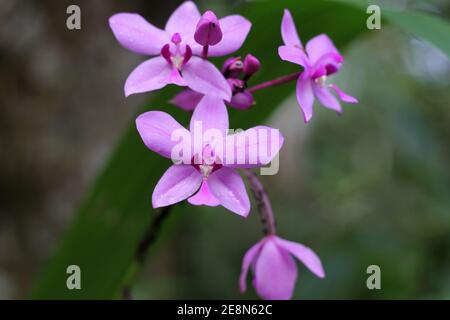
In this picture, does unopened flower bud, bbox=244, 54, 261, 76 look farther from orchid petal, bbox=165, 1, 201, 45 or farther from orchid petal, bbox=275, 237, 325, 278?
orchid petal, bbox=275, 237, 325, 278

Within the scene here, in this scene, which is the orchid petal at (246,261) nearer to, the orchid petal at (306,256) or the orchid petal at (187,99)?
the orchid petal at (306,256)

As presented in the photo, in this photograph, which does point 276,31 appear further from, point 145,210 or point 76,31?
point 76,31

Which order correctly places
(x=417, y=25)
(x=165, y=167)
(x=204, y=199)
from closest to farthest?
1. (x=204, y=199)
2. (x=417, y=25)
3. (x=165, y=167)

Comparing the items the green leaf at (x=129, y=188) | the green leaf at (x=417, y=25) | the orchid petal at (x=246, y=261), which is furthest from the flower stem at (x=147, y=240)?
the green leaf at (x=417, y=25)

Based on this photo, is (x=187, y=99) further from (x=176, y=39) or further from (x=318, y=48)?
(x=318, y=48)

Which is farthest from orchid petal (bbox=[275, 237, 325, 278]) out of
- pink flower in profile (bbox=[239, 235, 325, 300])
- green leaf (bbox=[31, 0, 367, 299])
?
green leaf (bbox=[31, 0, 367, 299])

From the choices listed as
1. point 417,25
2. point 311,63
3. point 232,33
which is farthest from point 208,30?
point 417,25

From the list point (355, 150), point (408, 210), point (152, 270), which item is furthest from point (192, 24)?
point (355, 150)
